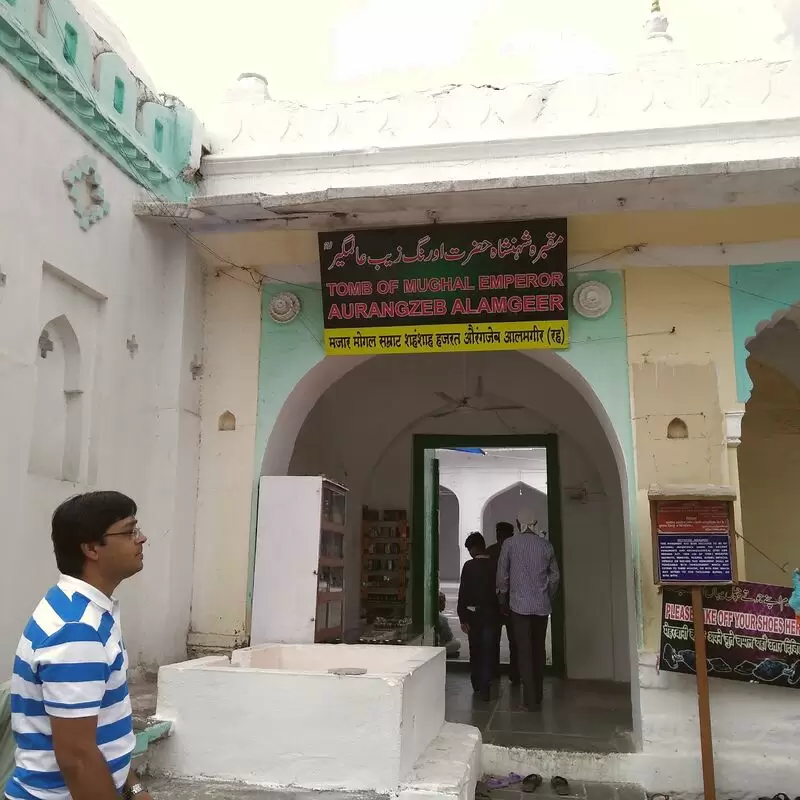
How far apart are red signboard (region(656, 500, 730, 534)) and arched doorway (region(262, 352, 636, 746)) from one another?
2.61 m

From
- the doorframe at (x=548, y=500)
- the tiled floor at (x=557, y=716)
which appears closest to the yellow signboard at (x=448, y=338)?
the tiled floor at (x=557, y=716)

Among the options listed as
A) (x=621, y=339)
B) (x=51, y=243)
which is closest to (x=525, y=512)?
(x=621, y=339)

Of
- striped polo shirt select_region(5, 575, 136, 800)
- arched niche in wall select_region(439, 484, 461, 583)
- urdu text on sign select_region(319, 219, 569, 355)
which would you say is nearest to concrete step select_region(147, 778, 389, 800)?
striped polo shirt select_region(5, 575, 136, 800)

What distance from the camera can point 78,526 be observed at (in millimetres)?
1791

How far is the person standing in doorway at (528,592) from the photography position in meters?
5.93

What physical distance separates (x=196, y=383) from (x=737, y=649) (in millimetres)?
3947

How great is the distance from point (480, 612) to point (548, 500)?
5.91ft

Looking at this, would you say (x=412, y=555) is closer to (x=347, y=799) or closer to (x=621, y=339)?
(x=621, y=339)

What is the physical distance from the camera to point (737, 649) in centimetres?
450

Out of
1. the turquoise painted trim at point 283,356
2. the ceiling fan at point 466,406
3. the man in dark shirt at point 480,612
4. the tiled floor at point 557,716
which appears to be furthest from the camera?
the ceiling fan at point 466,406

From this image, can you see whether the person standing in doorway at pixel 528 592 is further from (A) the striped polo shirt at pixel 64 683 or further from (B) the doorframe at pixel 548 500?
(A) the striped polo shirt at pixel 64 683

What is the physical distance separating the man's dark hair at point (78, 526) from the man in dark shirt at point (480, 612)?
505 centimetres

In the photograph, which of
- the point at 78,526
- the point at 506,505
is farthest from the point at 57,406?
the point at 506,505

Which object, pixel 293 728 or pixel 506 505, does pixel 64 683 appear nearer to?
pixel 293 728
